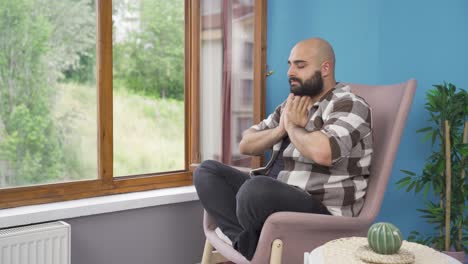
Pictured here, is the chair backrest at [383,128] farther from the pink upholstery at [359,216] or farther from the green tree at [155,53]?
the green tree at [155,53]

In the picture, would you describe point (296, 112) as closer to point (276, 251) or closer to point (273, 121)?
point (273, 121)

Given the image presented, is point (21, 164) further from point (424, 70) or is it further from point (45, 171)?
point (424, 70)

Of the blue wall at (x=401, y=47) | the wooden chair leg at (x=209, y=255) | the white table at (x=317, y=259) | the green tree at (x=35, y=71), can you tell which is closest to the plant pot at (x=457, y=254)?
the blue wall at (x=401, y=47)

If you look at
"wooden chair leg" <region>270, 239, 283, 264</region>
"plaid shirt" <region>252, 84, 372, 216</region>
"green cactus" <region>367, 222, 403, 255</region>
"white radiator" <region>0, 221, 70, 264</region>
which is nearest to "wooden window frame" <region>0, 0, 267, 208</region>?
"white radiator" <region>0, 221, 70, 264</region>

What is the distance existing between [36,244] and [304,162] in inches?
45.5

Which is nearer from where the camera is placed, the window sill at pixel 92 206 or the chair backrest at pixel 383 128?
the chair backrest at pixel 383 128

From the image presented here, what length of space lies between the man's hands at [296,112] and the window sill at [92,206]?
0.80 meters

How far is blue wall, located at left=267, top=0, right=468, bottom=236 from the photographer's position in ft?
8.23

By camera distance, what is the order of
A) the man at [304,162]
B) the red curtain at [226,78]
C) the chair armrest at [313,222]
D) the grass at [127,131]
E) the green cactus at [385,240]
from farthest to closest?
the red curtain at [226,78] < the grass at [127,131] < the man at [304,162] < the chair armrest at [313,222] < the green cactus at [385,240]

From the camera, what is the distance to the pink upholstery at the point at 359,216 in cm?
200

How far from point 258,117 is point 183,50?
58cm

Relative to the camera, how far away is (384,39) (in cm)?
272

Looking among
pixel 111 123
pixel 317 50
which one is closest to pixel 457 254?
pixel 317 50

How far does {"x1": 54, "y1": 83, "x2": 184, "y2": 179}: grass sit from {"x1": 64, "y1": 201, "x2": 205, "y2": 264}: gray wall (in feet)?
0.92
